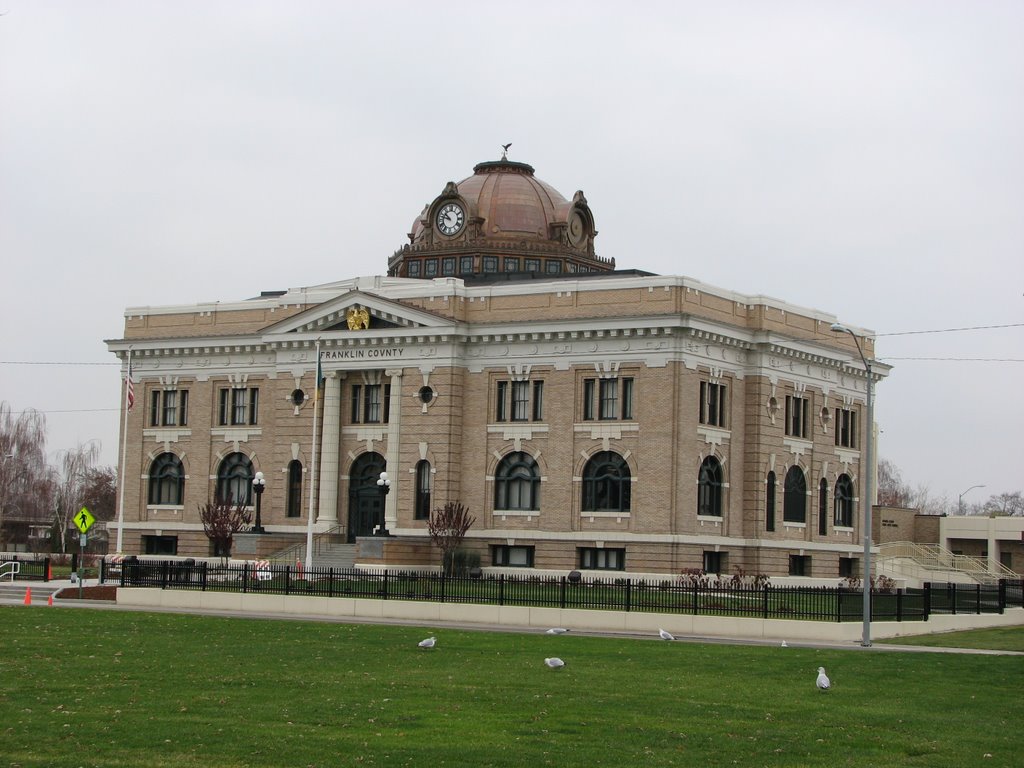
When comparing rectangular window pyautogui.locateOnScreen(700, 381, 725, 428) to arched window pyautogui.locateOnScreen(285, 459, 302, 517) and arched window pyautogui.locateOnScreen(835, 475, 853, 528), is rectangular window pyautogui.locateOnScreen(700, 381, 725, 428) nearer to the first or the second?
arched window pyautogui.locateOnScreen(835, 475, 853, 528)

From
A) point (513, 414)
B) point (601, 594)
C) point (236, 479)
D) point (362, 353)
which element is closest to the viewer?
point (601, 594)

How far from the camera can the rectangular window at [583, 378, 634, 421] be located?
6544 cm

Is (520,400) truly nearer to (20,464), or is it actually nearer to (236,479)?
(236,479)

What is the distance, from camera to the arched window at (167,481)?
76.9 meters

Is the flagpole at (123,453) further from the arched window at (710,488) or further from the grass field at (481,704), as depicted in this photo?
the grass field at (481,704)

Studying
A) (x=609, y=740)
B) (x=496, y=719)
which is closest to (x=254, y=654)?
(x=496, y=719)

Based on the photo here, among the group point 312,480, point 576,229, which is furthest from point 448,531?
point 576,229

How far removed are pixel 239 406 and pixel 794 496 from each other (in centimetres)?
2612

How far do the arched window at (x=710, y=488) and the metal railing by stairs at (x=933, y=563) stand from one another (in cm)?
Result: 1903

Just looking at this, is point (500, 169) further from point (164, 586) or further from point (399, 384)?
point (164, 586)

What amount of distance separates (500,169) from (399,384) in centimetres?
1603

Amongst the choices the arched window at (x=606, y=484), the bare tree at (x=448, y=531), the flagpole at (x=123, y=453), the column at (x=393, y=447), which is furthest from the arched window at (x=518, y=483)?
the flagpole at (x=123, y=453)

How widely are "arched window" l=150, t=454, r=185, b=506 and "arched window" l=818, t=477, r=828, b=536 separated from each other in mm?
30006

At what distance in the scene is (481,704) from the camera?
23625mm
